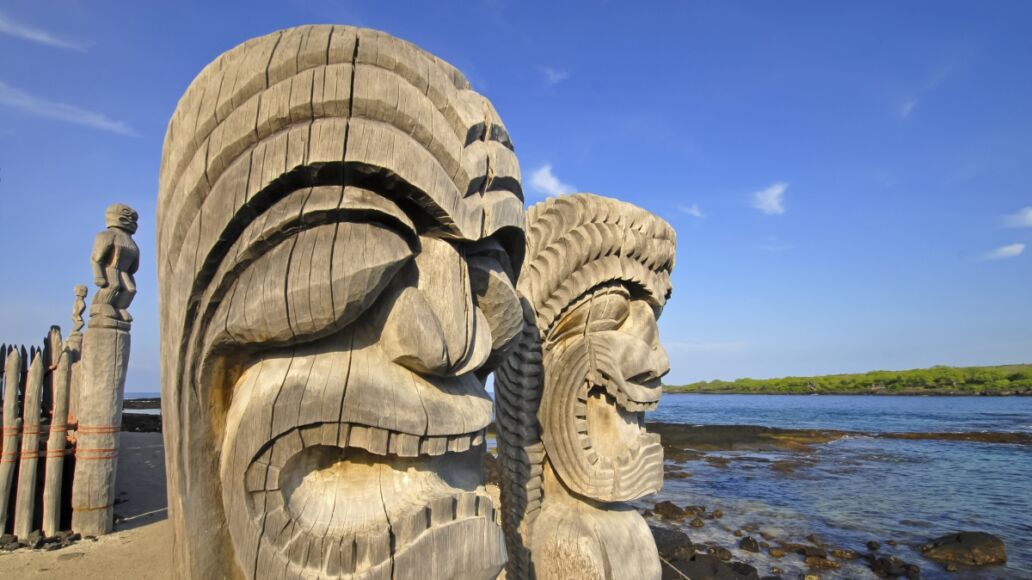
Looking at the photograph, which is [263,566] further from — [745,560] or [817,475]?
[817,475]

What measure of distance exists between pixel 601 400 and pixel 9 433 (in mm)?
6493

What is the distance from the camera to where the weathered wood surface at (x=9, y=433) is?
5926mm

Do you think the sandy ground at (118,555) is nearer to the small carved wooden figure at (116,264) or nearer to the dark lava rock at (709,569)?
the small carved wooden figure at (116,264)

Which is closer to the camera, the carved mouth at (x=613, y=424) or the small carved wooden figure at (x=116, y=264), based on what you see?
the carved mouth at (x=613, y=424)

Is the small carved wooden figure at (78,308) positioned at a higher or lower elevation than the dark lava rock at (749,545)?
higher

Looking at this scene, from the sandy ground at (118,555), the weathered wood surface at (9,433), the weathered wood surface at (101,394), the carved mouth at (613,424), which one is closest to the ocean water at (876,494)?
the carved mouth at (613,424)

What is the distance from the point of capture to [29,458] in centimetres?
599

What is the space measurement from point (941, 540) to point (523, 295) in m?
9.94

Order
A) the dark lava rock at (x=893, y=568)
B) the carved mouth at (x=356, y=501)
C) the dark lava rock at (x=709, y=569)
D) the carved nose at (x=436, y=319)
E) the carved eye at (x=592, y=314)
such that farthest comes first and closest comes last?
1. the dark lava rock at (x=893, y=568)
2. the dark lava rock at (x=709, y=569)
3. the carved eye at (x=592, y=314)
4. the carved nose at (x=436, y=319)
5. the carved mouth at (x=356, y=501)

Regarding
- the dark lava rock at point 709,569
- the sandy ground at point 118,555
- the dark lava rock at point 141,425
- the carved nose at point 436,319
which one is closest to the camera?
the carved nose at point 436,319

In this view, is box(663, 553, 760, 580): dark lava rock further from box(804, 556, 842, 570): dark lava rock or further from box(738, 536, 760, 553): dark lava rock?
Answer: box(804, 556, 842, 570): dark lava rock

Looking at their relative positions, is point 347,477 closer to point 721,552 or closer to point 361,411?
point 361,411

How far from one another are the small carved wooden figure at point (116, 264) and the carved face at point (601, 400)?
5.48 m

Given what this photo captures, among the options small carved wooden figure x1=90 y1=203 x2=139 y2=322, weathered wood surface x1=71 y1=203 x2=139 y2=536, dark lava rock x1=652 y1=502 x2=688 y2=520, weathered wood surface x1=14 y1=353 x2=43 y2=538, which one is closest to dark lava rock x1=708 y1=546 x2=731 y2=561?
dark lava rock x1=652 y1=502 x2=688 y2=520
